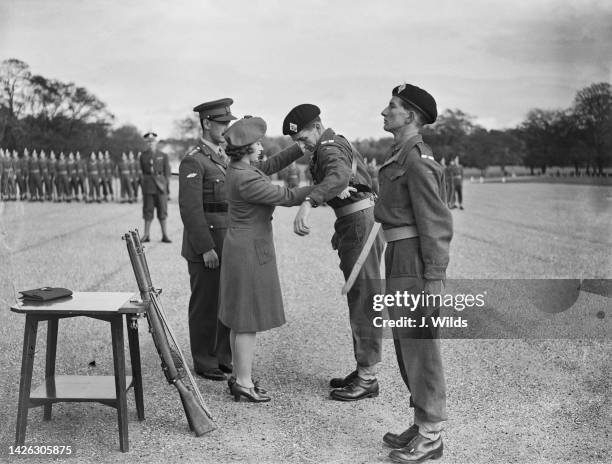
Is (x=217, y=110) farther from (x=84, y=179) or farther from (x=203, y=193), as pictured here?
(x=84, y=179)

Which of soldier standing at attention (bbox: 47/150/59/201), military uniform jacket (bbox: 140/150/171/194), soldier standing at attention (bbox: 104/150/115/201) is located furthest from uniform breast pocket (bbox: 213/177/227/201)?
soldier standing at attention (bbox: 104/150/115/201)

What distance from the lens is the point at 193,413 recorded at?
405cm

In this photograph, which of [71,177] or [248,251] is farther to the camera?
[71,177]

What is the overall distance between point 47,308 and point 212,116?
199cm

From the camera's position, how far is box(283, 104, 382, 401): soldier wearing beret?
4.69m

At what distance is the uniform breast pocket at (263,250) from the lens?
4578 millimetres

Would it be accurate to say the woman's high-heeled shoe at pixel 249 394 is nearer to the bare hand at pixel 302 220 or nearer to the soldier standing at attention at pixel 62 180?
the bare hand at pixel 302 220

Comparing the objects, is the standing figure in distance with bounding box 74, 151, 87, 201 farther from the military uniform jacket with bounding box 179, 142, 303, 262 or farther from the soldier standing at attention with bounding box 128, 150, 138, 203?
the military uniform jacket with bounding box 179, 142, 303, 262

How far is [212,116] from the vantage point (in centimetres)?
517

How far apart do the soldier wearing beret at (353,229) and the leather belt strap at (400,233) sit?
32.9 inches

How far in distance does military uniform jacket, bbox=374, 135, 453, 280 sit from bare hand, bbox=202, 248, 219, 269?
6.09 feet

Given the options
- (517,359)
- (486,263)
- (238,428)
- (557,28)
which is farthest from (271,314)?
(486,263)

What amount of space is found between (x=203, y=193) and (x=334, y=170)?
126cm

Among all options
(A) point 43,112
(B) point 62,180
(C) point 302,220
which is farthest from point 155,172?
(B) point 62,180
